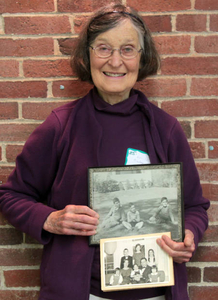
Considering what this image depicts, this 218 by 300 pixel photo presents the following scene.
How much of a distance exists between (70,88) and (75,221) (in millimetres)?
695

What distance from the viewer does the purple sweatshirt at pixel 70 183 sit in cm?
129

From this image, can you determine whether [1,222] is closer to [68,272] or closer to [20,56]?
Result: [68,272]

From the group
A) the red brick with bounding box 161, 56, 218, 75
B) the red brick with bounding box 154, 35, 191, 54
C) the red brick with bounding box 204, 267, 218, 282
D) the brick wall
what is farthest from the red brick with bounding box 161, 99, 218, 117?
the red brick with bounding box 204, 267, 218, 282

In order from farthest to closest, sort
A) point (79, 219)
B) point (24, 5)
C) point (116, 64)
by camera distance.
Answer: point (24, 5) < point (116, 64) < point (79, 219)

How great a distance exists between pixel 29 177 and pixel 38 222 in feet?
0.66

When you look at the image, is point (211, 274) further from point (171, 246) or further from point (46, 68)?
point (46, 68)

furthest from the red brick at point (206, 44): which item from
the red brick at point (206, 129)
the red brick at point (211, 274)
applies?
the red brick at point (211, 274)

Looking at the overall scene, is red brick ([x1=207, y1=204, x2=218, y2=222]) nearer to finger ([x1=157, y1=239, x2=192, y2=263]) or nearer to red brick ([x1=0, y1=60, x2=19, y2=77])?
finger ([x1=157, y1=239, x2=192, y2=263])

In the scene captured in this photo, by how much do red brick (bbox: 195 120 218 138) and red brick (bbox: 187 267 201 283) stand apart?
2.15 ft

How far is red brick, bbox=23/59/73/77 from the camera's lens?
162cm

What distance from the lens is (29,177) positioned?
1.41m

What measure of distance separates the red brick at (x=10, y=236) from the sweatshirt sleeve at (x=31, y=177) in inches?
10.9

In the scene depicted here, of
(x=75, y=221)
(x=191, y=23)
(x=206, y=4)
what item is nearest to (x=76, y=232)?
(x=75, y=221)

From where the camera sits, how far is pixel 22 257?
167 cm
